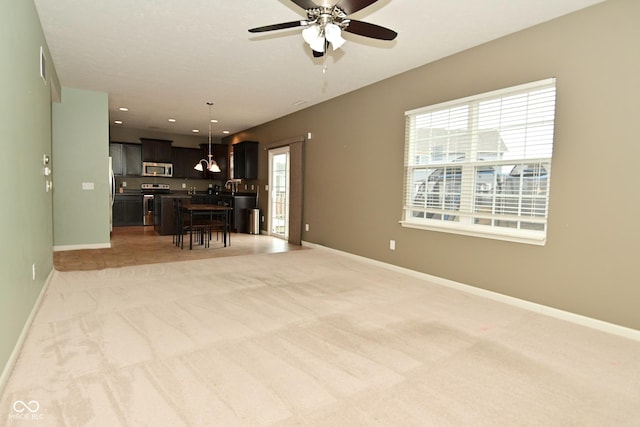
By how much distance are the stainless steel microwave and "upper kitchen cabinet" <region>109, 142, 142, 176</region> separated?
0.12m

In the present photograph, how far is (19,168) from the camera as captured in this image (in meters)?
2.29

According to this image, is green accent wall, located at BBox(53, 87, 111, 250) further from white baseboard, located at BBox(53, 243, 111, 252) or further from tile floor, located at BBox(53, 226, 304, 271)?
tile floor, located at BBox(53, 226, 304, 271)

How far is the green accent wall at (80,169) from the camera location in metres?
5.35

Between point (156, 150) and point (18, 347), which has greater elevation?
point (156, 150)

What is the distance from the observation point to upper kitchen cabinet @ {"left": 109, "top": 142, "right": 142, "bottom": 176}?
8.89 m

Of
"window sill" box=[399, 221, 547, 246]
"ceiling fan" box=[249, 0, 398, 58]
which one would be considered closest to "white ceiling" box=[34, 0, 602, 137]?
"ceiling fan" box=[249, 0, 398, 58]

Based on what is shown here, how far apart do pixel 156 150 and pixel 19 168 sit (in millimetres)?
7606

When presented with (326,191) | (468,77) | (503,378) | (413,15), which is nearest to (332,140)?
(326,191)

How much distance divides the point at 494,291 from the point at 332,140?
3.40 meters

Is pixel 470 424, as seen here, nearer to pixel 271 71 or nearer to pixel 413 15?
pixel 413 15

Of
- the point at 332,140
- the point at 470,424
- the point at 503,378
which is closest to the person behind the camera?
the point at 470,424

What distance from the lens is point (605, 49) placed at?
275cm

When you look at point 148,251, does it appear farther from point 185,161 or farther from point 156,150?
point 185,161

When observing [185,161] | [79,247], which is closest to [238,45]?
[79,247]
